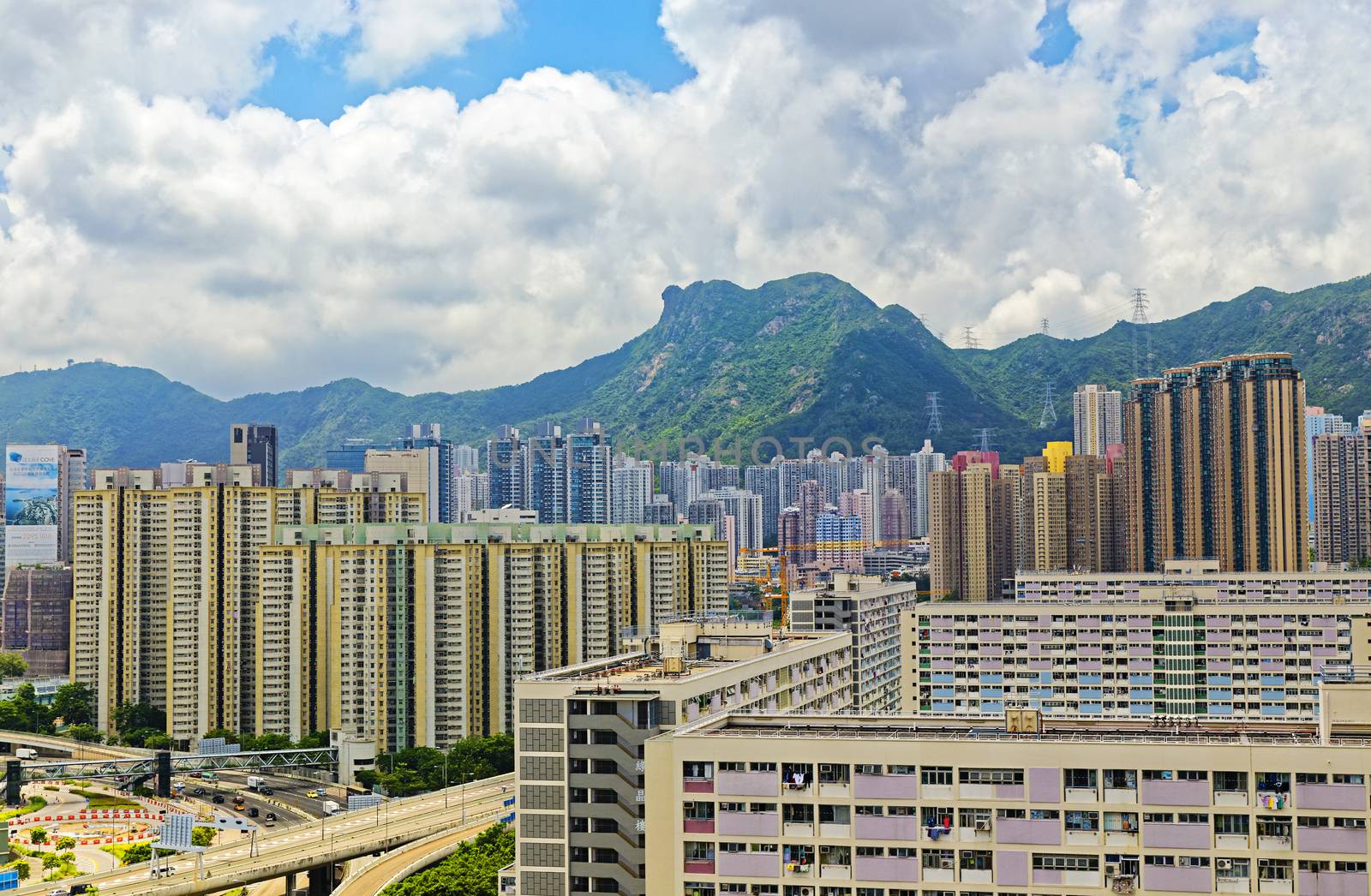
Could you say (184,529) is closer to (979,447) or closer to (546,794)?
(546,794)

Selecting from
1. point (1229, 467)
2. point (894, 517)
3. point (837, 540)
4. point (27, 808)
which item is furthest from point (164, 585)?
point (894, 517)

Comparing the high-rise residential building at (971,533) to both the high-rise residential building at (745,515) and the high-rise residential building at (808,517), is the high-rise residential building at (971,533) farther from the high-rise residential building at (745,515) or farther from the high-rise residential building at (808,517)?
the high-rise residential building at (745,515)

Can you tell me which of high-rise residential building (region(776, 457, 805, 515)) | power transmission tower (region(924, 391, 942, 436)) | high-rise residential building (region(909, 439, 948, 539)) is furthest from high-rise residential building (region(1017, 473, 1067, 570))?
power transmission tower (region(924, 391, 942, 436))

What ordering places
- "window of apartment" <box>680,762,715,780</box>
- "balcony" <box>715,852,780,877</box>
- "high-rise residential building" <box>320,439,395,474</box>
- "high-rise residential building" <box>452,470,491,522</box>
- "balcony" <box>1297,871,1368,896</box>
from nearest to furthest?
"balcony" <box>1297,871,1368,896</box>
"balcony" <box>715,852,780,877</box>
"window of apartment" <box>680,762,715,780</box>
"high-rise residential building" <box>452,470,491,522</box>
"high-rise residential building" <box>320,439,395,474</box>

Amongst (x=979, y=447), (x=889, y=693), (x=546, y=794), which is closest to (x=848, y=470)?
(x=979, y=447)

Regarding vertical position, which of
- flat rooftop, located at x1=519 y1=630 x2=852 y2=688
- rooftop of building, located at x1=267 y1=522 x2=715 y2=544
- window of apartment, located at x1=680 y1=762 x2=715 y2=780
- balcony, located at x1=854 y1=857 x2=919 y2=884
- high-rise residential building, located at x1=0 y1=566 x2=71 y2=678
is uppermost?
rooftop of building, located at x1=267 y1=522 x2=715 y2=544

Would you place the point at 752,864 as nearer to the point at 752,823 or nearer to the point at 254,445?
the point at 752,823

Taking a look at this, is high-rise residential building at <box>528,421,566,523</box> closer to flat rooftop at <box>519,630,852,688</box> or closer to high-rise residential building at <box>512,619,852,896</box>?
flat rooftop at <box>519,630,852,688</box>
